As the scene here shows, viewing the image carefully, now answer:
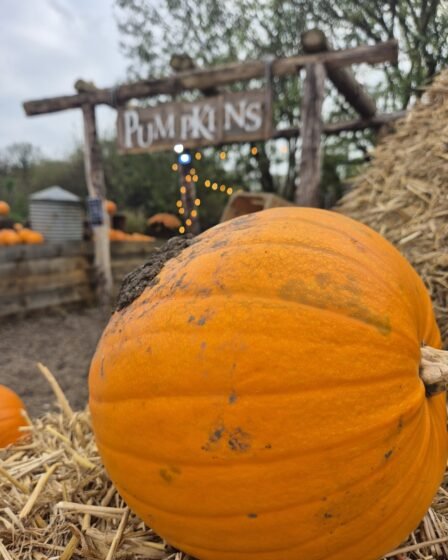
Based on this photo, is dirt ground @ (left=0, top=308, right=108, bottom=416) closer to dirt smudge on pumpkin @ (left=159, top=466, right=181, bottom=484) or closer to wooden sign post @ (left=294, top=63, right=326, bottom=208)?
dirt smudge on pumpkin @ (left=159, top=466, right=181, bottom=484)

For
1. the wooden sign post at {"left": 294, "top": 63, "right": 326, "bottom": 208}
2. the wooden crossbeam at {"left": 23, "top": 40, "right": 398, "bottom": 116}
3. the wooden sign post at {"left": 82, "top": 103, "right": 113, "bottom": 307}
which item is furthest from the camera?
the wooden sign post at {"left": 82, "top": 103, "right": 113, "bottom": 307}

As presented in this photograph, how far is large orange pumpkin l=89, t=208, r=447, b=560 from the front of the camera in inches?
36.2

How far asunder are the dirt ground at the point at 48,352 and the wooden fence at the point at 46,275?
0.68ft

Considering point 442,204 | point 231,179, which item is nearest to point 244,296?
point 442,204

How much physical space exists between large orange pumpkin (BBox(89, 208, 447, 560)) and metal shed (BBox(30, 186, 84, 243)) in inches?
301

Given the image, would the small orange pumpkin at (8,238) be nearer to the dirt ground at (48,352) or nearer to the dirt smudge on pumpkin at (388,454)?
the dirt ground at (48,352)

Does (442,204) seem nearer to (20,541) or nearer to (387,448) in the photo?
(387,448)

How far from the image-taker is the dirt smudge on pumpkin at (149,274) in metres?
1.22

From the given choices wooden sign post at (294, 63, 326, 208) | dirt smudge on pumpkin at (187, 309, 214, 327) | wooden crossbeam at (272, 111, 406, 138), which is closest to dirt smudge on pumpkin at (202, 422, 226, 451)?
dirt smudge on pumpkin at (187, 309, 214, 327)

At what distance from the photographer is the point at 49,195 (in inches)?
321

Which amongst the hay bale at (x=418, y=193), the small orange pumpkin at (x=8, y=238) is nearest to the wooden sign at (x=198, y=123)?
the hay bale at (x=418, y=193)

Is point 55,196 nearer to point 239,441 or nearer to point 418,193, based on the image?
point 418,193

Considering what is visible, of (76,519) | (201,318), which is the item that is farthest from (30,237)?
(201,318)

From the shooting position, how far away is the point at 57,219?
8328mm
